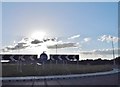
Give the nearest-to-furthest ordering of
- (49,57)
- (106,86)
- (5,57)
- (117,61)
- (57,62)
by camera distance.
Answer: (106,86) < (5,57) < (49,57) < (57,62) < (117,61)

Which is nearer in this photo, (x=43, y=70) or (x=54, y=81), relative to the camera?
(x=54, y=81)

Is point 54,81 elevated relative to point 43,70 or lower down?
lower down

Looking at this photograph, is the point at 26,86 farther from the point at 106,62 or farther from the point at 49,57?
the point at 106,62

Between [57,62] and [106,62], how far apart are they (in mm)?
24299

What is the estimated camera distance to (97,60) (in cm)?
8175

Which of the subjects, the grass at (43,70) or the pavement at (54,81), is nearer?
the pavement at (54,81)

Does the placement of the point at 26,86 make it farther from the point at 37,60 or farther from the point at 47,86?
the point at 37,60

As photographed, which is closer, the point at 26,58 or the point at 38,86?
the point at 38,86

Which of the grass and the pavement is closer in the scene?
the pavement

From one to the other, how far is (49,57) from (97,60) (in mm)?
29408

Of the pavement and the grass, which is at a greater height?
the grass

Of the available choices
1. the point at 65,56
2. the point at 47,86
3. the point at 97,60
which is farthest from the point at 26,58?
the point at 47,86

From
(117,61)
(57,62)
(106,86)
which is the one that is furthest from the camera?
(117,61)

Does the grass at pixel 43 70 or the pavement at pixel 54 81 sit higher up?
the grass at pixel 43 70
